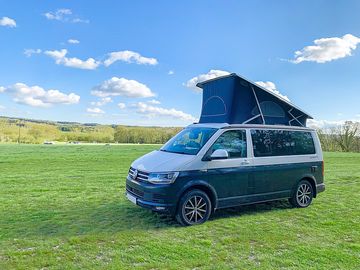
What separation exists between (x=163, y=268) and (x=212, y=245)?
46.3 inches

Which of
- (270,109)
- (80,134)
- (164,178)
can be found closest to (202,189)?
(164,178)

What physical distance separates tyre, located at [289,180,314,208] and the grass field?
0.23 m

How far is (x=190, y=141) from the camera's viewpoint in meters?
6.88

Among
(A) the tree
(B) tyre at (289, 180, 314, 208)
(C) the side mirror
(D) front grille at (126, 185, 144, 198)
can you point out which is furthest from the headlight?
(A) the tree

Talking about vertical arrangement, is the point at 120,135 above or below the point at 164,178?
above

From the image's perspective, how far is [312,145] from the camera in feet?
26.7

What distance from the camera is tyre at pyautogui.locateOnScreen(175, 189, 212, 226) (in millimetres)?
6023

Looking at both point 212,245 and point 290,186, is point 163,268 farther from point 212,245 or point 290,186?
point 290,186

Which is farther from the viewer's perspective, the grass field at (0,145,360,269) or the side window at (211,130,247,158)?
the side window at (211,130,247,158)

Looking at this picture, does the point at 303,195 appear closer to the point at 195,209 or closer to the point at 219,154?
the point at 219,154

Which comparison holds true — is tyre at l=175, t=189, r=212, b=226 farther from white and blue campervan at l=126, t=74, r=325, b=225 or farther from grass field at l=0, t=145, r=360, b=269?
grass field at l=0, t=145, r=360, b=269

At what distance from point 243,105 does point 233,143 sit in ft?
3.60

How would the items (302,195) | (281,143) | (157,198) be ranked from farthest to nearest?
(302,195), (281,143), (157,198)

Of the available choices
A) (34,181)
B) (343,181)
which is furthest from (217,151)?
(343,181)
